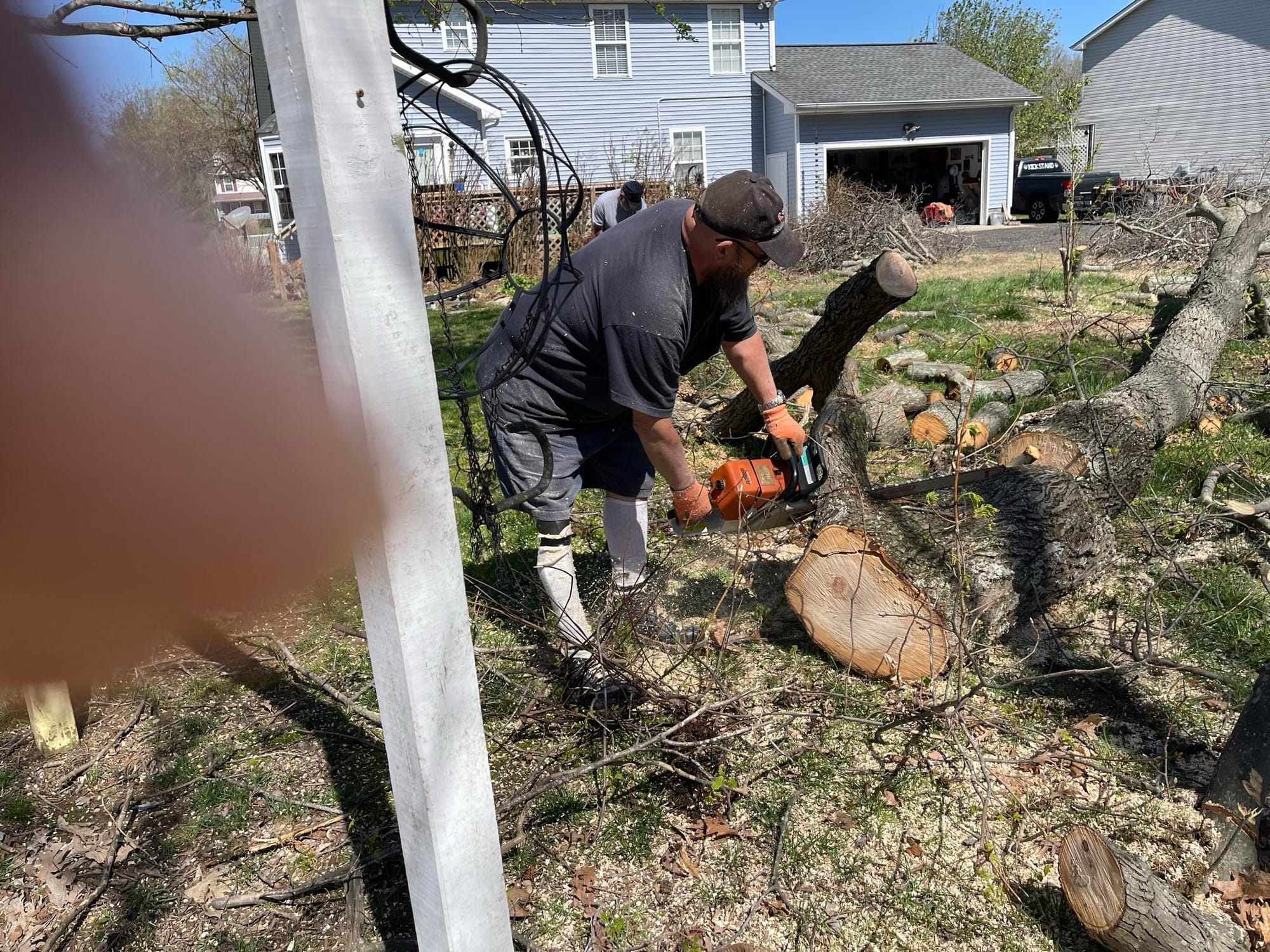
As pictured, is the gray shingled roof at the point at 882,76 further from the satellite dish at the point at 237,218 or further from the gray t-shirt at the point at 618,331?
the satellite dish at the point at 237,218

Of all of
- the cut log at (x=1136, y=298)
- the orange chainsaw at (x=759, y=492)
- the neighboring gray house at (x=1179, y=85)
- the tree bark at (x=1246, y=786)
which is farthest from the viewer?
the neighboring gray house at (x=1179, y=85)

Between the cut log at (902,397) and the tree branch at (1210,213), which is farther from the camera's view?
the tree branch at (1210,213)

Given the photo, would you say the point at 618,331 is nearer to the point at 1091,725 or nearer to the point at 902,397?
the point at 1091,725

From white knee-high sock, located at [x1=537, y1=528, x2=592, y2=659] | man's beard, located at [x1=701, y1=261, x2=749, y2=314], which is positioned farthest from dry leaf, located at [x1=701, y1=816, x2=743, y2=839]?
man's beard, located at [x1=701, y1=261, x2=749, y2=314]

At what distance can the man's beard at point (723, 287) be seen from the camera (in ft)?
9.47

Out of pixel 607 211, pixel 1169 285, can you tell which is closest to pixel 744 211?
pixel 607 211

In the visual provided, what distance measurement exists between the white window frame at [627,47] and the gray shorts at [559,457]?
19.5m

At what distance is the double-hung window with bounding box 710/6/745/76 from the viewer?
68.6 feet

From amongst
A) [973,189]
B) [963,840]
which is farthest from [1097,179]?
[963,840]

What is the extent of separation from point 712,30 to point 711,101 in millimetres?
1612

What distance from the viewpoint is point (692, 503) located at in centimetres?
319

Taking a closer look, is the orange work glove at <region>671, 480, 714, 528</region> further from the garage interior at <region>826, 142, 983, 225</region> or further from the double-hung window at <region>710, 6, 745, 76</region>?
the garage interior at <region>826, 142, 983, 225</region>

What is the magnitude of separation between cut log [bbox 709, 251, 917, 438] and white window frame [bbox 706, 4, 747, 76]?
721 inches

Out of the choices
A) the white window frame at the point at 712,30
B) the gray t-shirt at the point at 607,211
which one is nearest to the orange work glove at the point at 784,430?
the gray t-shirt at the point at 607,211
